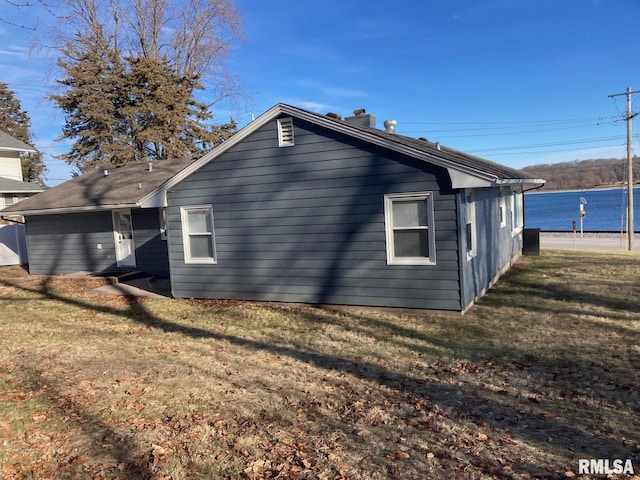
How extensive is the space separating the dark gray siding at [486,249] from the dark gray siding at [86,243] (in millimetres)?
9103

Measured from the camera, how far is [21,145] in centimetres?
2873

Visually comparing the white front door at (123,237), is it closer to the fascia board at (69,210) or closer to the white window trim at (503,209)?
the fascia board at (69,210)

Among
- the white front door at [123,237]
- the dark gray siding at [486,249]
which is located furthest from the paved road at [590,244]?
the white front door at [123,237]

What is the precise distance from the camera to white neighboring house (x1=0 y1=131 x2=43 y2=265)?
62.0 feet

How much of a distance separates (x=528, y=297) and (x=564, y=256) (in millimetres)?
7660

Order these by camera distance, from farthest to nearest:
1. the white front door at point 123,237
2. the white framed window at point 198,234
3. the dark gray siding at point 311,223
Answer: the white front door at point 123,237 → the white framed window at point 198,234 → the dark gray siding at point 311,223

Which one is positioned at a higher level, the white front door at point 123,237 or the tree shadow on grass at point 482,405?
the white front door at point 123,237

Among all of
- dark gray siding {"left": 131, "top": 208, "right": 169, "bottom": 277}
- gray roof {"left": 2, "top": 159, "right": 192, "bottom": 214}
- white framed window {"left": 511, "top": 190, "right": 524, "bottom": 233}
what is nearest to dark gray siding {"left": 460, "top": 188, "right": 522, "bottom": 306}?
white framed window {"left": 511, "top": 190, "right": 524, "bottom": 233}

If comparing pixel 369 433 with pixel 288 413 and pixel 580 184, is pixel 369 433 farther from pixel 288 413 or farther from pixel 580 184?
pixel 580 184

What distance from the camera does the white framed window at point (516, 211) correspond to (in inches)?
617

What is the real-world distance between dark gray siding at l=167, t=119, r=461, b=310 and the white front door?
445cm

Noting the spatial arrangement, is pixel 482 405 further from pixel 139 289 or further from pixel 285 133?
pixel 139 289

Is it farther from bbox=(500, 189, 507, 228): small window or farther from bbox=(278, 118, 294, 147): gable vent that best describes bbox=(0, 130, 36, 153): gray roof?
bbox=(500, 189, 507, 228): small window

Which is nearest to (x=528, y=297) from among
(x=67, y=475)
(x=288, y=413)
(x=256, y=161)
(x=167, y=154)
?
(x=256, y=161)
